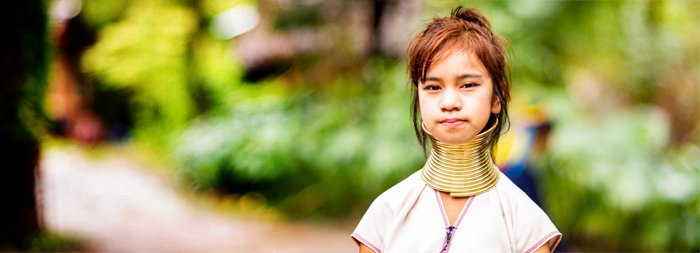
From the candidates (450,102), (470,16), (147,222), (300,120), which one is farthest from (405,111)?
(450,102)

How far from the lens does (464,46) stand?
1836mm

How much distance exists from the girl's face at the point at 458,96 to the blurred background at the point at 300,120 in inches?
128

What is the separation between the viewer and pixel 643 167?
22.9ft

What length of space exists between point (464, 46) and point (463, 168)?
28cm

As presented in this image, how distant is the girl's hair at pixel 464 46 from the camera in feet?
6.03

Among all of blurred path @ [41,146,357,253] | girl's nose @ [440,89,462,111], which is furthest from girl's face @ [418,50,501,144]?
blurred path @ [41,146,357,253]

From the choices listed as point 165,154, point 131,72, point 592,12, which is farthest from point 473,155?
point 165,154

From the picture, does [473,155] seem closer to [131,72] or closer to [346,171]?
[346,171]

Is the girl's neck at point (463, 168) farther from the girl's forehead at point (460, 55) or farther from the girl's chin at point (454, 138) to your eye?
the girl's forehead at point (460, 55)

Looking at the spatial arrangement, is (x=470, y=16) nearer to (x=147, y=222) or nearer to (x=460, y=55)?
(x=460, y=55)

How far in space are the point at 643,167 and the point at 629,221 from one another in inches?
18.7

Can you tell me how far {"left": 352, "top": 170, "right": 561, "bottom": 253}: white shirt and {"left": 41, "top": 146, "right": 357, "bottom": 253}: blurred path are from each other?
15.6 ft

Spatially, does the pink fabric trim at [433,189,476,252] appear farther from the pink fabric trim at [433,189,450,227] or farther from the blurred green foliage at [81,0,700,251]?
the blurred green foliage at [81,0,700,251]

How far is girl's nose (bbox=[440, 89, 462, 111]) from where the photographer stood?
5.96 ft
